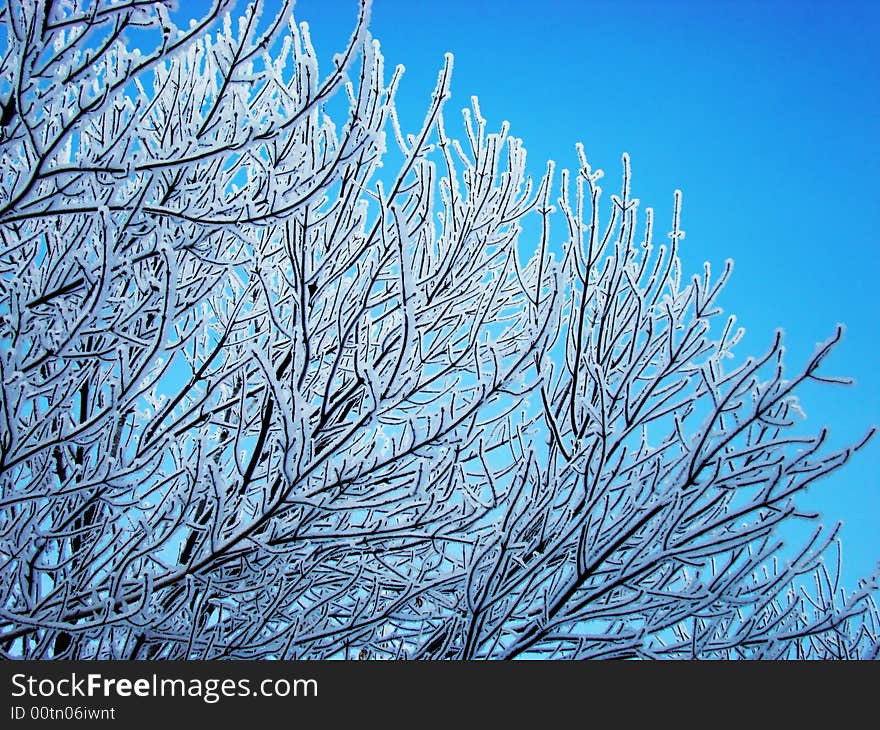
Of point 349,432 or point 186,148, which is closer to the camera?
point 186,148

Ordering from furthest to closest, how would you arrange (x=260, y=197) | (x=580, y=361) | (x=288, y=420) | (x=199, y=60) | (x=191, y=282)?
(x=199, y=60) < (x=191, y=282) < (x=580, y=361) < (x=260, y=197) < (x=288, y=420)

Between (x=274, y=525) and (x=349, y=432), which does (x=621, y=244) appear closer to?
(x=349, y=432)

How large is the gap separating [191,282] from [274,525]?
1.43 meters

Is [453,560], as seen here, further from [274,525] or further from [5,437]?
[5,437]

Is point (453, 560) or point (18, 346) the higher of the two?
point (18, 346)

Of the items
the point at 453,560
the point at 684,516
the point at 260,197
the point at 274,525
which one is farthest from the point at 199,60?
the point at 684,516

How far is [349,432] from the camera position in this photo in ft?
7.50

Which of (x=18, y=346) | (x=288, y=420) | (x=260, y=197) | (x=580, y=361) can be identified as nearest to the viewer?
(x=288, y=420)

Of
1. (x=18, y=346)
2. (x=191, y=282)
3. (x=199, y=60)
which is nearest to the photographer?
(x=18, y=346)

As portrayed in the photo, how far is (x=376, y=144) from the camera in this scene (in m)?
2.52

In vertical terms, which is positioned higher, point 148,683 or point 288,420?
point 288,420

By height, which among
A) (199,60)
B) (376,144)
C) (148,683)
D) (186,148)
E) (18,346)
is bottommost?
(148,683)

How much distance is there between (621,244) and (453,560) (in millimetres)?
1555

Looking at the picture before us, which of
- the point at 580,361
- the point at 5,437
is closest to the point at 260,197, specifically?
the point at 5,437
